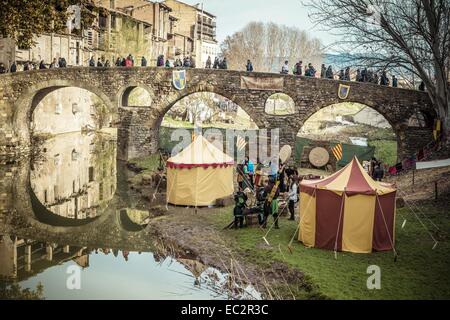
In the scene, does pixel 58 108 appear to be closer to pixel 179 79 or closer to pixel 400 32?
pixel 179 79

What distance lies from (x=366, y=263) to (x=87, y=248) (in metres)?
8.09

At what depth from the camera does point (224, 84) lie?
32.0 metres

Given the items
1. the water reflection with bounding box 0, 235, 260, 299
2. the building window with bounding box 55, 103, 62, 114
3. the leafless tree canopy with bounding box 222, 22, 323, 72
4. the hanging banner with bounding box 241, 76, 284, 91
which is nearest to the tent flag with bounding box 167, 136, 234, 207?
the water reflection with bounding box 0, 235, 260, 299

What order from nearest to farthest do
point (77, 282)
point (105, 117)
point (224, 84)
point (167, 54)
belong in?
1. point (77, 282)
2. point (224, 84)
3. point (105, 117)
4. point (167, 54)

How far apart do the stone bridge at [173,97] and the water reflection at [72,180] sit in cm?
272

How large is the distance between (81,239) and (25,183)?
443 inches

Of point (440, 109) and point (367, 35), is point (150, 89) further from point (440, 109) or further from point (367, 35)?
point (440, 109)

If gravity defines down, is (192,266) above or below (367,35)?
below

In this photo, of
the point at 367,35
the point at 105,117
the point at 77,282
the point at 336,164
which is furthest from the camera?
the point at 105,117

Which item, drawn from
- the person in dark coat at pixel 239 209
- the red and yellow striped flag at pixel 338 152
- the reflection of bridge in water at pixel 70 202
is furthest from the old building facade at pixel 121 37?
the person in dark coat at pixel 239 209

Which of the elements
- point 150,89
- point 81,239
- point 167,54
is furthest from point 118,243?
point 167,54

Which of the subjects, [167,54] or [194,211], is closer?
[194,211]

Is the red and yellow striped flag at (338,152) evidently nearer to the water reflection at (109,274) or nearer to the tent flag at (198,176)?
the tent flag at (198,176)

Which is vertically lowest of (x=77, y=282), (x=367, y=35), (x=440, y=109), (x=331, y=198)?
(x=77, y=282)
